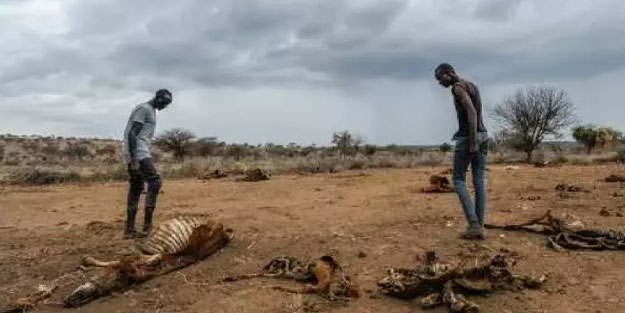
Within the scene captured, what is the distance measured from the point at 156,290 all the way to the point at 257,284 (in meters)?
0.80

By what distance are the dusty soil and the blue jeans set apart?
33 centimetres

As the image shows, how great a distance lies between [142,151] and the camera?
726 centimetres

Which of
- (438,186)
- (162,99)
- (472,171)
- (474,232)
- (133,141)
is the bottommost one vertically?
(474,232)

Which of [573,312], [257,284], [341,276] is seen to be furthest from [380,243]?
[573,312]

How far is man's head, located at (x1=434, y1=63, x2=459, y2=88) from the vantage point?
6.51 meters

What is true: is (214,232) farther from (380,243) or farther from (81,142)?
(81,142)

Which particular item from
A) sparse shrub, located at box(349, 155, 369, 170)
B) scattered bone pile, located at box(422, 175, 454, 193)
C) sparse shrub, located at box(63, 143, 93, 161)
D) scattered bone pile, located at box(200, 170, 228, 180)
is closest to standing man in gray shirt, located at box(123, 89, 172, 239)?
scattered bone pile, located at box(422, 175, 454, 193)

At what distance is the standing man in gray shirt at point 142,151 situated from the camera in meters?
7.23

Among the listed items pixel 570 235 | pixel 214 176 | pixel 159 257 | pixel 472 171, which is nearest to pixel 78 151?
pixel 214 176

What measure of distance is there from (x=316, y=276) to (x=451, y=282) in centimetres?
104

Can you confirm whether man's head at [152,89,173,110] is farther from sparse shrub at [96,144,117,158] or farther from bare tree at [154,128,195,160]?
sparse shrub at [96,144,117,158]

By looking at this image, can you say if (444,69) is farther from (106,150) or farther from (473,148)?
(106,150)

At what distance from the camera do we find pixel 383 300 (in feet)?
17.3

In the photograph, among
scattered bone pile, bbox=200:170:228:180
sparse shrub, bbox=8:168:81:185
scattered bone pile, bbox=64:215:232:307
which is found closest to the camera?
scattered bone pile, bbox=64:215:232:307
